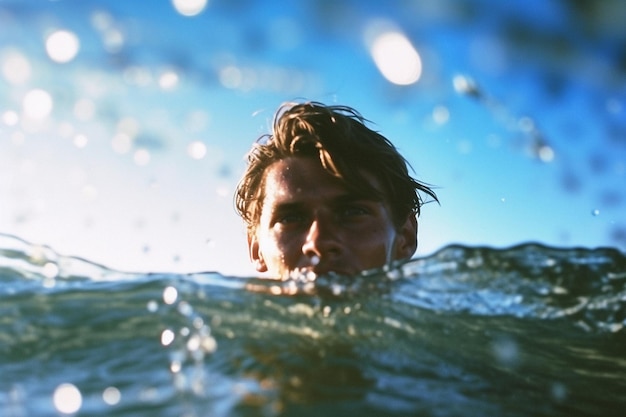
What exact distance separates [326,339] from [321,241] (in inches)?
27.3

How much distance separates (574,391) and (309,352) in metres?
1.33

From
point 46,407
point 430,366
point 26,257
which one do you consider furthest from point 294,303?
point 26,257

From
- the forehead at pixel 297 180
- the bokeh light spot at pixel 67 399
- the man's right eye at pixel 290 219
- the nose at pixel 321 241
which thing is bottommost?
the bokeh light spot at pixel 67 399

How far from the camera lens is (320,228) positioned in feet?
13.2

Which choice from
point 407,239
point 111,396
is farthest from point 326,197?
point 111,396

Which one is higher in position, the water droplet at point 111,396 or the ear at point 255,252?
the ear at point 255,252

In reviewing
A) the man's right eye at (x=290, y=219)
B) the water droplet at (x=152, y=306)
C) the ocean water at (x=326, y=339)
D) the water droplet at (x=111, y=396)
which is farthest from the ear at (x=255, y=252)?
the water droplet at (x=111, y=396)

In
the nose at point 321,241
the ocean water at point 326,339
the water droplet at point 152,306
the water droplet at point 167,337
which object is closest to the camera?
the ocean water at point 326,339

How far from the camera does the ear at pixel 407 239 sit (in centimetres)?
468

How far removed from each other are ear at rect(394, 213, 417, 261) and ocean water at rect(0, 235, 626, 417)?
1.76ft

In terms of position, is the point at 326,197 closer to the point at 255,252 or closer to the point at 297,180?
the point at 297,180

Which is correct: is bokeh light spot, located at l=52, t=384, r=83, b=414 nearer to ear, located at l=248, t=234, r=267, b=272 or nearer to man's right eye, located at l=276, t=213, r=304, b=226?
man's right eye, located at l=276, t=213, r=304, b=226

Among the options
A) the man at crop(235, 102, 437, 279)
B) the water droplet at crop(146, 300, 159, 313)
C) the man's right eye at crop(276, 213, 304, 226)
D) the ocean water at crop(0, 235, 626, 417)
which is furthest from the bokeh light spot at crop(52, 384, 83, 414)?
the man's right eye at crop(276, 213, 304, 226)

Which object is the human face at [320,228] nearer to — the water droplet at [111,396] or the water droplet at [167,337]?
the water droplet at [167,337]
